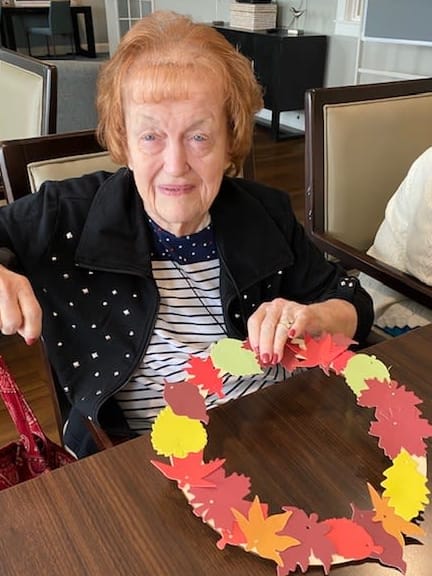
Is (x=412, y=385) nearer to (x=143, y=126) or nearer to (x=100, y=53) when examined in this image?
(x=143, y=126)

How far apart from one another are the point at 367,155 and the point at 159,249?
84 centimetres

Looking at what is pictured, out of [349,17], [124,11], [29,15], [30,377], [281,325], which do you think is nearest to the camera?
[281,325]

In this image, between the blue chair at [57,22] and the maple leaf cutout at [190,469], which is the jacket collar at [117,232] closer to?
the maple leaf cutout at [190,469]

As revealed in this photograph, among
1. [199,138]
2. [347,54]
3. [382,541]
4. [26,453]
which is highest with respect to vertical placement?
[199,138]

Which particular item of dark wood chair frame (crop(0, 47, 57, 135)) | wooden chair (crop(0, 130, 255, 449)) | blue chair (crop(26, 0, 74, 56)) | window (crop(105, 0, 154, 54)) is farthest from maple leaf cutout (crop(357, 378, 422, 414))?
blue chair (crop(26, 0, 74, 56))

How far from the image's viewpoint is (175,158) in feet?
2.98

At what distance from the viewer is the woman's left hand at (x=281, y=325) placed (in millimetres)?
805

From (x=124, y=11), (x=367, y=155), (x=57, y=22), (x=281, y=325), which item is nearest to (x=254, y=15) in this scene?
(x=124, y=11)

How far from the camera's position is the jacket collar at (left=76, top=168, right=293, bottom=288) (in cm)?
95

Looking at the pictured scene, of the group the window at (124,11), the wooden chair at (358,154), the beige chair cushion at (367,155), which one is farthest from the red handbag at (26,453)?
the window at (124,11)

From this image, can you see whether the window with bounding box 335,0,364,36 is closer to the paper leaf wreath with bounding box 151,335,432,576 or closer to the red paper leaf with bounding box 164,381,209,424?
the paper leaf wreath with bounding box 151,335,432,576

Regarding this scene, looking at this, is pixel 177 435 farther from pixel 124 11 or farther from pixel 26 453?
pixel 124 11

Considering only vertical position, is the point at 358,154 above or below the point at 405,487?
above

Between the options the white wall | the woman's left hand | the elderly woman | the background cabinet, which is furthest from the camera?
the background cabinet
